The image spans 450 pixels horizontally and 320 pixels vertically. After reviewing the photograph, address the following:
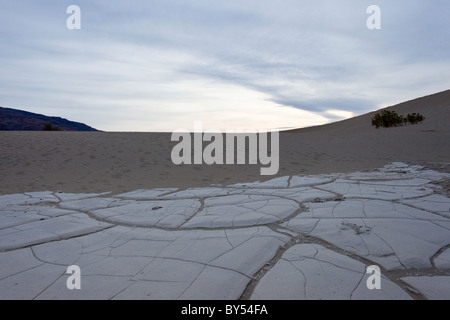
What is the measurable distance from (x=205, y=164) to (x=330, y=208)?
18.5 feet

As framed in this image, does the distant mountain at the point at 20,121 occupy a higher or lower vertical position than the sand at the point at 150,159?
higher

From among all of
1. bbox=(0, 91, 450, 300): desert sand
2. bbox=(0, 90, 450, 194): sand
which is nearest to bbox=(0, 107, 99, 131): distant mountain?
bbox=(0, 90, 450, 194): sand

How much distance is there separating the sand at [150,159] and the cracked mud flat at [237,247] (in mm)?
2356

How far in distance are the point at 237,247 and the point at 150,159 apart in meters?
7.30

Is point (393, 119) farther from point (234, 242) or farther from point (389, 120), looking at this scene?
point (234, 242)

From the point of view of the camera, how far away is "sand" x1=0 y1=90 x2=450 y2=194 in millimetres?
6325

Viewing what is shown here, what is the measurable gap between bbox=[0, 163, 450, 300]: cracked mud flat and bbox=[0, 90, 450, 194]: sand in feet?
7.73

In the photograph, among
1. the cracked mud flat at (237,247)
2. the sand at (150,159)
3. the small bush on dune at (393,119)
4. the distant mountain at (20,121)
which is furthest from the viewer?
the distant mountain at (20,121)

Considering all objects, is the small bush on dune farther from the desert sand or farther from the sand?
the desert sand

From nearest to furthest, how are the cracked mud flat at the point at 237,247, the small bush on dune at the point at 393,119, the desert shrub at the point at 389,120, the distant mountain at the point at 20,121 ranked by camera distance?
1. the cracked mud flat at the point at 237,247
2. the small bush on dune at the point at 393,119
3. the desert shrub at the point at 389,120
4. the distant mountain at the point at 20,121

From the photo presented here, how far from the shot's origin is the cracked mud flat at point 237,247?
173cm

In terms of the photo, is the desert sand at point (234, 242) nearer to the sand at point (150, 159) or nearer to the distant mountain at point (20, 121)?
the sand at point (150, 159)

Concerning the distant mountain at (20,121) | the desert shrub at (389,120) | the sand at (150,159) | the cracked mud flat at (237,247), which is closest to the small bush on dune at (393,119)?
the desert shrub at (389,120)
